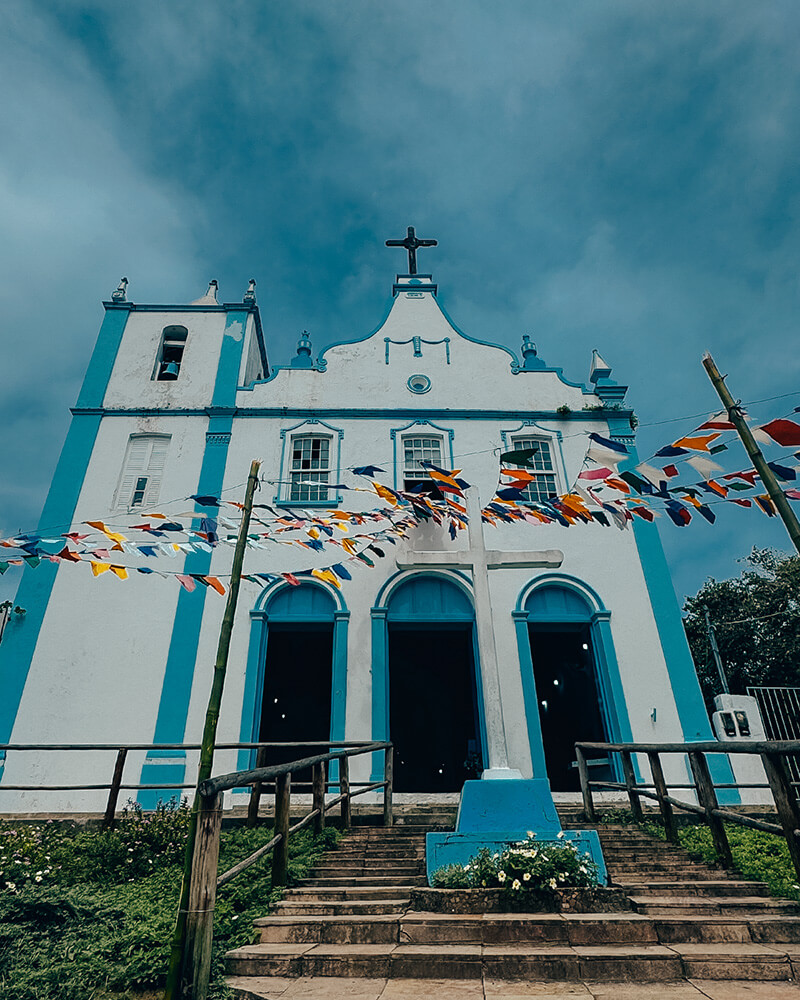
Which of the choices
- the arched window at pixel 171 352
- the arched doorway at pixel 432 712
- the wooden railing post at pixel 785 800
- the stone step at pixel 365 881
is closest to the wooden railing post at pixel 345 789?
the stone step at pixel 365 881

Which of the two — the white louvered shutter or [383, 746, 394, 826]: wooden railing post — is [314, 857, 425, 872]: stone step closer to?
[383, 746, 394, 826]: wooden railing post

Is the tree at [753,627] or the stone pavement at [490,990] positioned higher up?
the tree at [753,627]

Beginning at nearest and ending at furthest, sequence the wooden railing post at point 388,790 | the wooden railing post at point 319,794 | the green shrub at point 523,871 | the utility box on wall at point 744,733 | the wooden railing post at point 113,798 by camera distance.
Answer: the green shrub at point 523,871 → the wooden railing post at point 319,794 → the wooden railing post at point 113,798 → the wooden railing post at point 388,790 → the utility box on wall at point 744,733

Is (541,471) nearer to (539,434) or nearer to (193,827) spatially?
(539,434)

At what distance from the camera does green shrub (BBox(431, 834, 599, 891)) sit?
428cm

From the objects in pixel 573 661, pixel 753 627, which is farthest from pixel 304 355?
pixel 753 627

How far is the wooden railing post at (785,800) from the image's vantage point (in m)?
4.31

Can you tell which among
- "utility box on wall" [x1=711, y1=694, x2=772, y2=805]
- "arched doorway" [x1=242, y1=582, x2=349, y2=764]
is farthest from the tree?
"arched doorway" [x1=242, y1=582, x2=349, y2=764]

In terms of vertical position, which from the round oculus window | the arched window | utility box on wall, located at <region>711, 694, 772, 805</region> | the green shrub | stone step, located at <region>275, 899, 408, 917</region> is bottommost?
stone step, located at <region>275, 899, 408, 917</region>

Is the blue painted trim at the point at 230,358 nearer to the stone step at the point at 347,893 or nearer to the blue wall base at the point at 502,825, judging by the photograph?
the blue wall base at the point at 502,825

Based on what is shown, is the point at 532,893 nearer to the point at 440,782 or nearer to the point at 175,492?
the point at 175,492

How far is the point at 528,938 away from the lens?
12.3 feet

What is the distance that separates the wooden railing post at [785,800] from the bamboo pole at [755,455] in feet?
5.77

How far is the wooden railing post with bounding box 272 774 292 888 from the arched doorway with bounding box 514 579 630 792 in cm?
444
